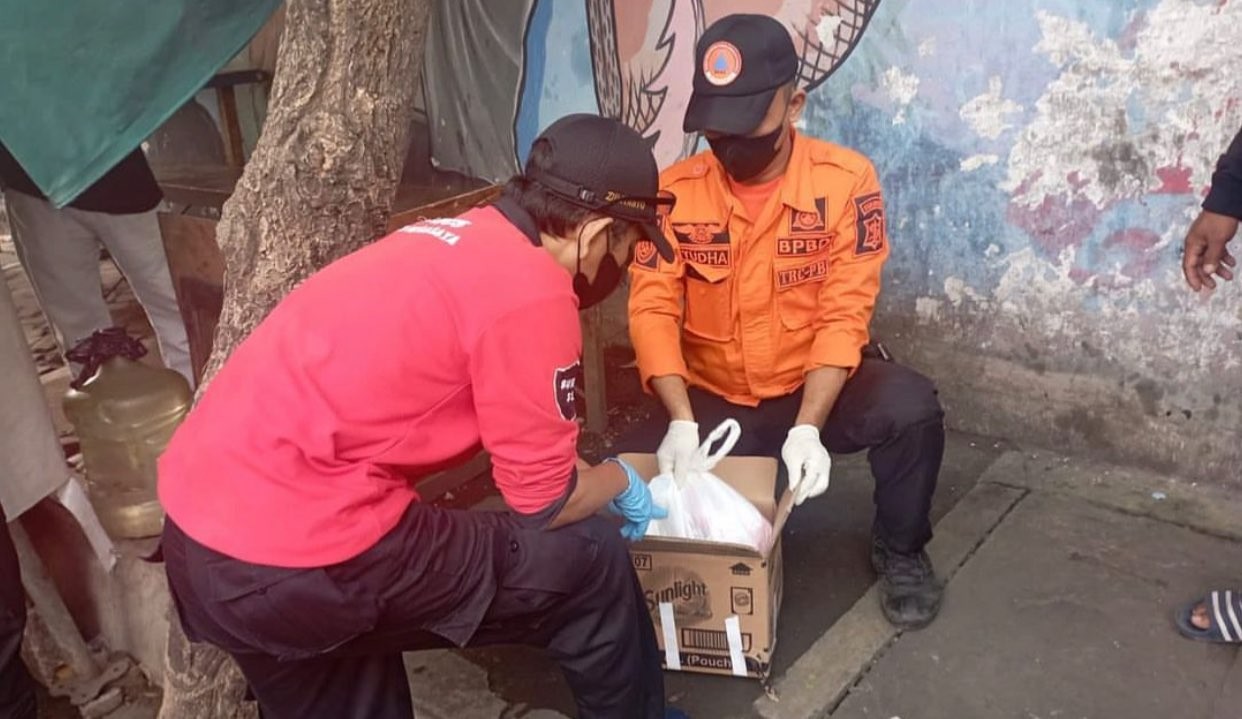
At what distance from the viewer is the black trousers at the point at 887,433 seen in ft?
8.41

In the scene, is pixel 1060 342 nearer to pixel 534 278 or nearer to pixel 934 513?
pixel 934 513

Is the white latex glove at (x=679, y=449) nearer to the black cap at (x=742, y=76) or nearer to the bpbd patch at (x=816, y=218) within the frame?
the bpbd patch at (x=816, y=218)

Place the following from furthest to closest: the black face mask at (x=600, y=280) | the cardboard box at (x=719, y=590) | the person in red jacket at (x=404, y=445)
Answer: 1. the cardboard box at (x=719, y=590)
2. the black face mask at (x=600, y=280)
3. the person in red jacket at (x=404, y=445)

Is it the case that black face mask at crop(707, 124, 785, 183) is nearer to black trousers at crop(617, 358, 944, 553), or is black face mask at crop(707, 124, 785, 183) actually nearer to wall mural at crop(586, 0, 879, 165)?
black trousers at crop(617, 358, 944, 553)

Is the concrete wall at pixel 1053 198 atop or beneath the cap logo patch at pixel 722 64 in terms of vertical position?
beneath

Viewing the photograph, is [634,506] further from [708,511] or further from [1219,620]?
[1219,620]

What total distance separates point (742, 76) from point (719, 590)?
4.23 feet

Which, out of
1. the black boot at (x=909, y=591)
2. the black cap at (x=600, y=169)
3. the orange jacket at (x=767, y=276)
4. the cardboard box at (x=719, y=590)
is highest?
the black cap at (x=600, y=169)

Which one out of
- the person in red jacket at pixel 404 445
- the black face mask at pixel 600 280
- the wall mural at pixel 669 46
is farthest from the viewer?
the wall mural at pixel 669 46

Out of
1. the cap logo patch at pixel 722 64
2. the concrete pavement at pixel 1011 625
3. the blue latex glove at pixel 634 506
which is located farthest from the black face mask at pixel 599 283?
the concrete pavement at pixel 1011 625

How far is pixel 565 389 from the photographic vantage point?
5.96 feet

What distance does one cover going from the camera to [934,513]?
329 centimetres

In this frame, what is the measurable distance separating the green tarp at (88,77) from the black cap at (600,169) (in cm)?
121

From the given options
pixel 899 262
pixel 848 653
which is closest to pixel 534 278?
pixel 848 653
